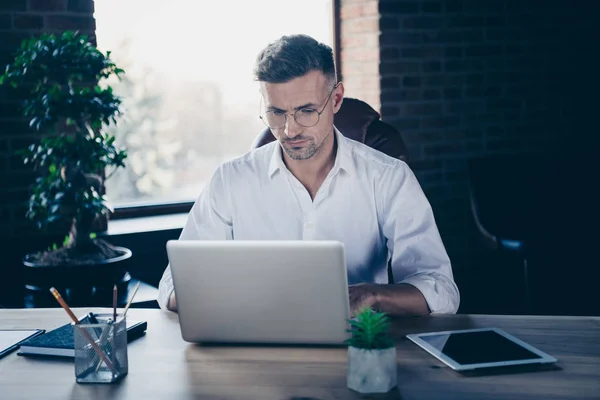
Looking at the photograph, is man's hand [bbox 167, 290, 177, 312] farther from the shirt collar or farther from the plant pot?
the plant pot

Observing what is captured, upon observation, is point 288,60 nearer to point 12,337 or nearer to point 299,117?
point 299,117

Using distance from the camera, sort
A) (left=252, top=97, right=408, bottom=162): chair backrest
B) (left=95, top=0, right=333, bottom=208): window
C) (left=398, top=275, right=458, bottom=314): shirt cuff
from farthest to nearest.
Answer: (left=95, top=0, right=333, bottom=208): window → (left=252, top=97, right=408, bottom=162): chair backrest → (left=398, top=275, right=458, bottom=314): shirt cuff

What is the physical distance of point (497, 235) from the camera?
3.34m

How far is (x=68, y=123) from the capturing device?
276 centimetres

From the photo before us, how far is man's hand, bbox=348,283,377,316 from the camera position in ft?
5.08

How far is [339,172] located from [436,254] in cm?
38

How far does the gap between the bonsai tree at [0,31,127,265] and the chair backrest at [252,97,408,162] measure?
0.71 metres

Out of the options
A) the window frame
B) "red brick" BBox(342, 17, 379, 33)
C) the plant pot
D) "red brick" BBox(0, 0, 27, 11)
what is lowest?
the plant pot

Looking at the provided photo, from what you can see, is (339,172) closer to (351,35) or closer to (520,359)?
(520,359)

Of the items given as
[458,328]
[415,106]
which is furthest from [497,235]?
[458,328]

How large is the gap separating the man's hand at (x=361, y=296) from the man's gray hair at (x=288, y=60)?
64 centimetres

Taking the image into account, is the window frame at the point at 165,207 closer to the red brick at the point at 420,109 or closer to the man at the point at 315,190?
the red brick at the point at 420,109

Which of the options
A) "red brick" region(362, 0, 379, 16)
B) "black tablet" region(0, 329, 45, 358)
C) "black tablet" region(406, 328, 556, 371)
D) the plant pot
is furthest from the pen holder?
"red brick" region(362, 0, 379, 16)

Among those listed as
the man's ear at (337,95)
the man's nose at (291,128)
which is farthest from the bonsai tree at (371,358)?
the man's ear at (337,95)
